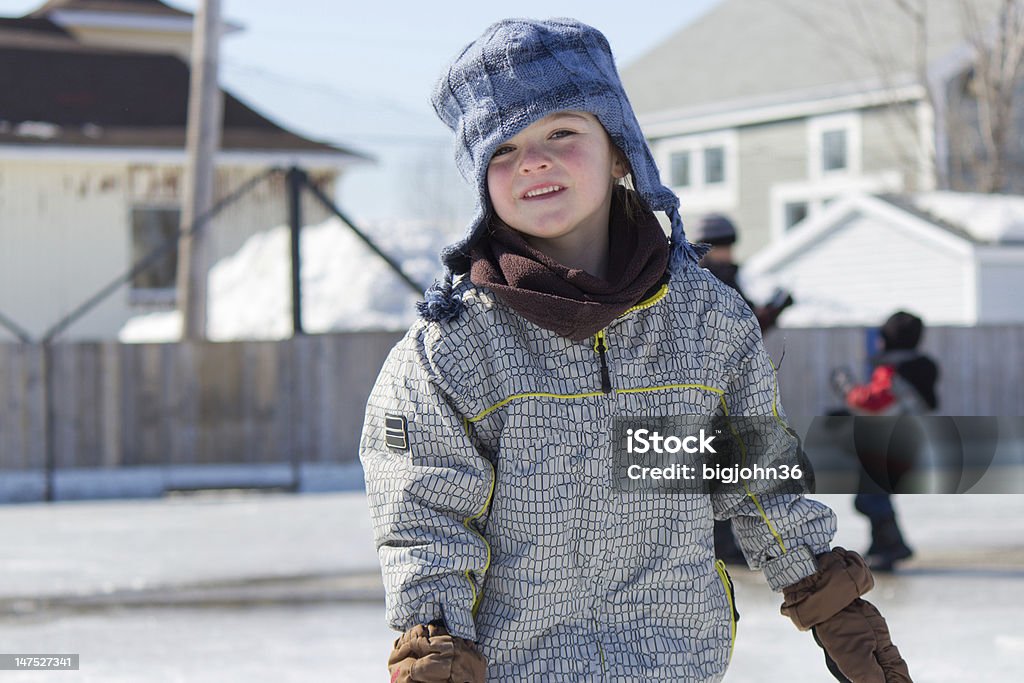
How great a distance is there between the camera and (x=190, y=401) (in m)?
11.0

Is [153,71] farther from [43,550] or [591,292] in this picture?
[591,292]

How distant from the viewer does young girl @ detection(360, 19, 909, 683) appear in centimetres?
211

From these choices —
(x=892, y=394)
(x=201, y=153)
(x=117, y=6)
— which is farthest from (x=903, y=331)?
(x=117, y=6)

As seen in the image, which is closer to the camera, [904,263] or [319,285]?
[319,285]

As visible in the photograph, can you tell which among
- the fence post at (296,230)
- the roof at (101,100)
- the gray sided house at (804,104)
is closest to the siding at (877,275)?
the gray sided house at (804,104)

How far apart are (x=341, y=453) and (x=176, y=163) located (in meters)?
10.0

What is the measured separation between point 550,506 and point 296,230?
29.5 feet

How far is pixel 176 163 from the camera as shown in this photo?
65.5ft

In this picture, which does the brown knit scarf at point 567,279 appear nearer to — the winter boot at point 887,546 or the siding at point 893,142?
the winter boot at point 887,546

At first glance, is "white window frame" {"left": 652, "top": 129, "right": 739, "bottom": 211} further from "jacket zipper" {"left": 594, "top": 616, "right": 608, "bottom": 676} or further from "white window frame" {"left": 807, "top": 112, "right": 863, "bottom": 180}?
"jacket zipper" {"left": 594, "top": 616, "right": 608, "bottom": 676}

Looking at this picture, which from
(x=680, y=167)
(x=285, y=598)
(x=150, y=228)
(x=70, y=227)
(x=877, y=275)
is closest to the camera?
(x=285, y=598)

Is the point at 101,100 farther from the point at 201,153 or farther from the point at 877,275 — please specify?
the point at 877,275

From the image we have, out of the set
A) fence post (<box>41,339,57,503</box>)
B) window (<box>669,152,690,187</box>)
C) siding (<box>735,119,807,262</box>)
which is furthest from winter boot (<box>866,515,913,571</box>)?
window (<box>669,152,690,187</box>)

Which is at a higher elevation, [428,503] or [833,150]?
[833,150]
